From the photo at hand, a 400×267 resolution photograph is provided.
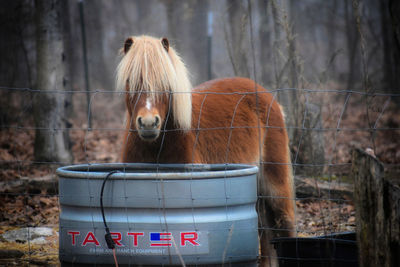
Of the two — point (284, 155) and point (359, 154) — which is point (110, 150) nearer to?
point (284, 155)

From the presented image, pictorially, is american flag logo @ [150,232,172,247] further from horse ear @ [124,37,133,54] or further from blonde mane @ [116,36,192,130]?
horse ear @ [124,37,133,54]

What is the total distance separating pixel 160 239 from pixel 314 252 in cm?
110

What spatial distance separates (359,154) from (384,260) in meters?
0.55

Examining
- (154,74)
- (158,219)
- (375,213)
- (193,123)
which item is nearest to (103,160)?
(193,123)

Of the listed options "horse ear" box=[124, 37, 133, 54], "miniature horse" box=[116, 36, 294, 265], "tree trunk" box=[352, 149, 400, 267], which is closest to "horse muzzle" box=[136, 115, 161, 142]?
"miniature horse" box=[116, 36, 294, 265]

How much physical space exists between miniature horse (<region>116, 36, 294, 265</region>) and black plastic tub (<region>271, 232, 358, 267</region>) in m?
0.22

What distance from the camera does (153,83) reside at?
3.53 metres

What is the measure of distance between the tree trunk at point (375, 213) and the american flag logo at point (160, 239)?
3.52ft

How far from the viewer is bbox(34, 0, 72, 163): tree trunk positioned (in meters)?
6.82

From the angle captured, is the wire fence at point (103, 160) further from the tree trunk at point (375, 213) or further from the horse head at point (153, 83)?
the tree trunk at point (375, 213)

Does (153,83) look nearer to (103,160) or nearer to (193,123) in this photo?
(193,123)

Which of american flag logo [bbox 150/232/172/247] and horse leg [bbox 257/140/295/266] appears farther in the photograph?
horse leg [bbox 257/140/295/266]

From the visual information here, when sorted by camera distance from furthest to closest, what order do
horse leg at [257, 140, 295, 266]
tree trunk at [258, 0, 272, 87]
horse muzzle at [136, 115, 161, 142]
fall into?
tree trunk at [258, 0, 272, 87] → horse leg at [257, 140, 295, 266] → horse muzzle at [136, 115, 161, 142]

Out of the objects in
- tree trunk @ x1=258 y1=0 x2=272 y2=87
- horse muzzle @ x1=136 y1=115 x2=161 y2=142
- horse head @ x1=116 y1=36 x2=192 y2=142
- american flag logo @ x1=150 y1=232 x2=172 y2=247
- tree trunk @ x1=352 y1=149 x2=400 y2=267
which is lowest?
american flag logo @ x1=150 y1=232 x2=172 y2=247
